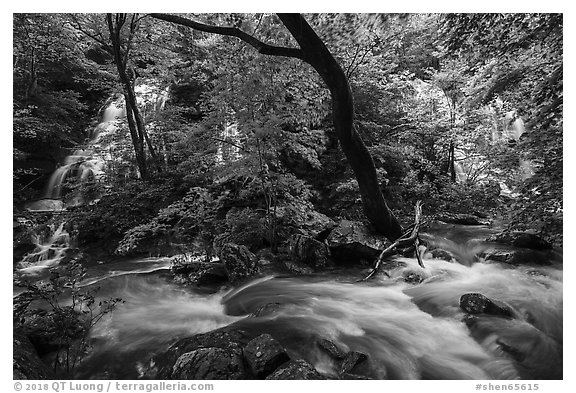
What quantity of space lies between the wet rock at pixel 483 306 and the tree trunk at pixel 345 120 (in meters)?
1.72

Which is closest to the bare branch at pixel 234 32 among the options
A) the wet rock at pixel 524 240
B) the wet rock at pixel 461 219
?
the wet rock at pixel 524 240

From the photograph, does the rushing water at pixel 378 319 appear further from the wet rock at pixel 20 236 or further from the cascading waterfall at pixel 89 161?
the cascading waterfall at pixel 89 161

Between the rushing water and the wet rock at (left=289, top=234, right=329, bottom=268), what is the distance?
30 centimetres

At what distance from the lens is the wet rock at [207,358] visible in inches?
88.6

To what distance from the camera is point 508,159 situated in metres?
4.13

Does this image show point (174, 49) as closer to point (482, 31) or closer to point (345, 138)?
point (345, 138)

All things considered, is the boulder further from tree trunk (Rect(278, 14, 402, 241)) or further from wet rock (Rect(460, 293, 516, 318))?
wet rock (Rect(460, 293, 516, 318))

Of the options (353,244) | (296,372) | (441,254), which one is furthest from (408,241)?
(296,372)

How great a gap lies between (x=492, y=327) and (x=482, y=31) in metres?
3.05

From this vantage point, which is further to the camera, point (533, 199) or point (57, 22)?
point (57, 22)

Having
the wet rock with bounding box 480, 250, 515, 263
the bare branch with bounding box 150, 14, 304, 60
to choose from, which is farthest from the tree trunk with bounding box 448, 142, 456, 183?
the bare branch with bounding box 150, 14, 304, 60
